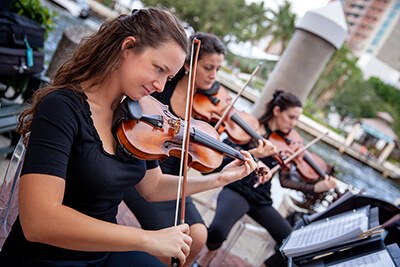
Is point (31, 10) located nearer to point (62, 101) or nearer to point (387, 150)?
point (62, 101)

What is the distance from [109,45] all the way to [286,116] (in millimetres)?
2034

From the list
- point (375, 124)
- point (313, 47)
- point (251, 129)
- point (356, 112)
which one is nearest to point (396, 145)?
point (375, 124)

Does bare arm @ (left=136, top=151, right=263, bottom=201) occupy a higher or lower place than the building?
lower

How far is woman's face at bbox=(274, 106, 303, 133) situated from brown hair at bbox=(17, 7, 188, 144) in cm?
180

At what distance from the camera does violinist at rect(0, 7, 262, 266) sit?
35.5 inches

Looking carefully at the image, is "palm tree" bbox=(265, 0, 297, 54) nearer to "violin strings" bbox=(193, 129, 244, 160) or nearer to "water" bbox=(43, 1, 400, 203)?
"water" bbox=(43, 1, 400, 203)

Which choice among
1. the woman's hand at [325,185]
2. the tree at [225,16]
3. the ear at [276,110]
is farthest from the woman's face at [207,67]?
the tree at [225,16]

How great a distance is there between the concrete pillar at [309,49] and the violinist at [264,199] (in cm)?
137

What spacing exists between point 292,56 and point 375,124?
24.3 metres

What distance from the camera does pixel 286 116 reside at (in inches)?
109

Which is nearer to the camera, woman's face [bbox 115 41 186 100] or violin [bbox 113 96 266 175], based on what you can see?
woman's face [bbox 115 41 186 100]

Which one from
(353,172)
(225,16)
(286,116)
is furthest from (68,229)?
(225,16)

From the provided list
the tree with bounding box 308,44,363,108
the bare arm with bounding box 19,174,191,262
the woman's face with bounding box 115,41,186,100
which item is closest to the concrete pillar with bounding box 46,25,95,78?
the woman's face with bounding box 115,41,186,100

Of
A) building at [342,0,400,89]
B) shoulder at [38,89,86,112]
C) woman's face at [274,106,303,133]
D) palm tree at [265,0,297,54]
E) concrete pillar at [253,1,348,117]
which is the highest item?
building at [342,0,400,89]
